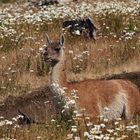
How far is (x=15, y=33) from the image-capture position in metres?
23.0

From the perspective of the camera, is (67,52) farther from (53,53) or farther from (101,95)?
(101,95)

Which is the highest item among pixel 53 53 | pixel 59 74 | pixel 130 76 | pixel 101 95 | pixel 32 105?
pixel 53 53

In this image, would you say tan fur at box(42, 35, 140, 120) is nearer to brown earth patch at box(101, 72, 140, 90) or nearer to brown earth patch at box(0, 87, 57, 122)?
brown earth patch at box(0, 87, 57, 122)

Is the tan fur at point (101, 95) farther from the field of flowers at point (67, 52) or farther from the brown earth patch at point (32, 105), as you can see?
the brown earth patch at point (32, 105)

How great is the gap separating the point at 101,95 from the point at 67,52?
334 inches

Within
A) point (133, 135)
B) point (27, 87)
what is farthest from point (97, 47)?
point (133, 135)

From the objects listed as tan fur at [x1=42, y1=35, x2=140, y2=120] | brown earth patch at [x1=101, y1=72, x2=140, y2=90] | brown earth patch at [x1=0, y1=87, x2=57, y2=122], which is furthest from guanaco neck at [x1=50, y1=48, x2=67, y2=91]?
brown earth patch at [x1=101, y1=72, x2=140, y2=90]

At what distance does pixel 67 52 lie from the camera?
2041cm

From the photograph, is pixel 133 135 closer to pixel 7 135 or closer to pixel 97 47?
pixel 7 135

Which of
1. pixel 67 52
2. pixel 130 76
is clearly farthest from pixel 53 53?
pixel 67 52

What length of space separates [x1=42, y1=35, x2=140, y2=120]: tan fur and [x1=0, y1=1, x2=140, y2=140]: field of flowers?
523 millimetres

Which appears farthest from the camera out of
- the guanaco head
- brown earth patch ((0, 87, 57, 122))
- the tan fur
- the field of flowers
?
brown earth patch ((0, 87, 57, 122))

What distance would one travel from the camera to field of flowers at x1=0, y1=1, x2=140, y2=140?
11016mm

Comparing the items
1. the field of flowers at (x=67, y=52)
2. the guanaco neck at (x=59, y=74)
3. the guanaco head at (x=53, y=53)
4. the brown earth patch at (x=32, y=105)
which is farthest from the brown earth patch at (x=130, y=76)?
the guanaco neck at (x=59, y=74)
